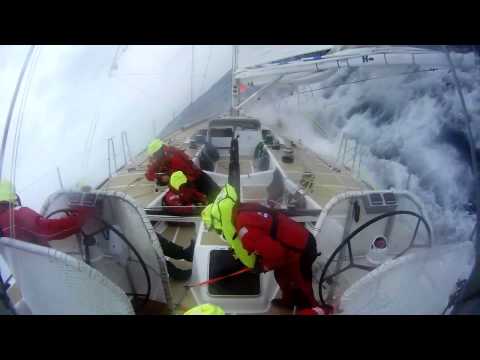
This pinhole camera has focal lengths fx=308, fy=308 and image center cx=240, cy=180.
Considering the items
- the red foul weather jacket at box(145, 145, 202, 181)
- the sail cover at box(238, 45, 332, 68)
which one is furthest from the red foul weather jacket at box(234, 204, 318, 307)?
the sail cover at box(238, 45, 332, 68)

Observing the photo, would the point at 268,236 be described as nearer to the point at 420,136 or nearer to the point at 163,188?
the point at 420,136

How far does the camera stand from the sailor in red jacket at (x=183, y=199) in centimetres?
244

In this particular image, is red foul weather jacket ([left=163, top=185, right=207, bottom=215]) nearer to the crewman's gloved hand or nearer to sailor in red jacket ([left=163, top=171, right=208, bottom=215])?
sailor in red jacket ([left=163, top=171, right=208, bottom=215])

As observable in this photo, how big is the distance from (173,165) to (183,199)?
0.37m

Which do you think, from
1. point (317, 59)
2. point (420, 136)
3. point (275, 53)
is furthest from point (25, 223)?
point (275, 53)

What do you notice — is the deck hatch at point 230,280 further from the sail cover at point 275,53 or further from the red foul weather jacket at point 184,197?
the sail cover at point 275,53

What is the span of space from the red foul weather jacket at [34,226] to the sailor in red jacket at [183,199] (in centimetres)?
95

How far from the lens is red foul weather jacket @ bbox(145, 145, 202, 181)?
9.14ft

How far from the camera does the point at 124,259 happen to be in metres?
1.77

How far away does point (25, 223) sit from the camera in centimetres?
147
